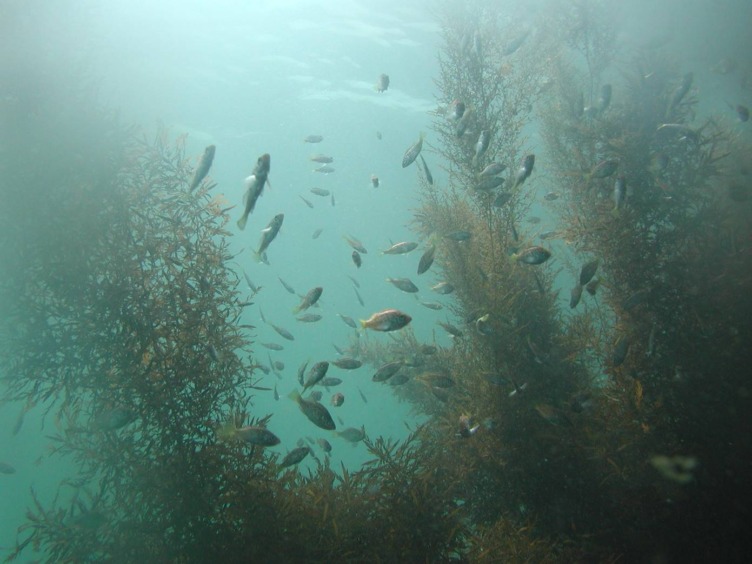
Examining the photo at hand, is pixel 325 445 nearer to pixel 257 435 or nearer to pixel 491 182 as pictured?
pixel 257 435

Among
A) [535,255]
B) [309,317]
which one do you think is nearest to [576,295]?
[535,255]

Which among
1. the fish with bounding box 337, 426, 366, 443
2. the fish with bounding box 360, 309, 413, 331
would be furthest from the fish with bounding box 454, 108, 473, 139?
the fish with bounding box 337, 426, 366, 443

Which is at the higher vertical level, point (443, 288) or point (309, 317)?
point (309, 317)

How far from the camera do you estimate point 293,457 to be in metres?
6.16

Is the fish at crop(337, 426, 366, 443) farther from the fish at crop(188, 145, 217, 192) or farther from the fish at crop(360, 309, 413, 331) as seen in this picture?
the fish at crop(188, 145, 217, 192)

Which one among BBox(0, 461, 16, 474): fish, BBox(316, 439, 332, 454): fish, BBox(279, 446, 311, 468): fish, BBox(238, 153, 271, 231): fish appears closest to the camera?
BBox(238, 153, 271, 231): fish

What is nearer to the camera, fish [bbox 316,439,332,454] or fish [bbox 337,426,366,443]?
fish [bbox 337,426,366,443]

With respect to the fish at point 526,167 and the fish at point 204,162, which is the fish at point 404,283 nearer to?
the fish at point 526,167

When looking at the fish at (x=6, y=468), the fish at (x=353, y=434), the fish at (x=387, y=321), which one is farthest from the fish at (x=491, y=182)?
the fish at (x=6, y=468)

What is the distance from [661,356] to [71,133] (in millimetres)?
11283

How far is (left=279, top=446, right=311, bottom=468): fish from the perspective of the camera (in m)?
6.02

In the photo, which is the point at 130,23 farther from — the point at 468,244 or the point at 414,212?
the point at 468,244

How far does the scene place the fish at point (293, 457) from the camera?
6023 millimetres

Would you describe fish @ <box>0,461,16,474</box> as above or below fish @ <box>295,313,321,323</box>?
below
